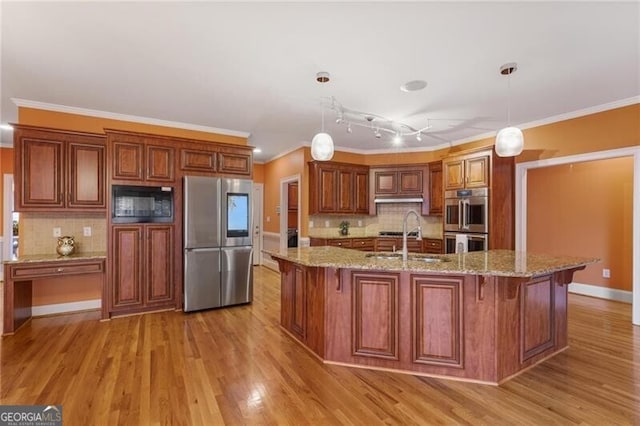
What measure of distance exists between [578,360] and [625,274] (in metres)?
2.94

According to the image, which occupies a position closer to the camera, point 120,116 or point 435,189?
point 120,116

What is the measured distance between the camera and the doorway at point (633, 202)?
12.3 feet

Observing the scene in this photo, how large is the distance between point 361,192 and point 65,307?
4.98 meters

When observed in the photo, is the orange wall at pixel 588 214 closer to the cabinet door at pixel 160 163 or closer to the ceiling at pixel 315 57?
the ceiling at pixel 315 57

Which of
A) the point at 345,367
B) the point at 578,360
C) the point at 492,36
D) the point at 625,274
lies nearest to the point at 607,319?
the point at 625,274

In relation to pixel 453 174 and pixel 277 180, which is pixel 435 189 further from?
pixel 277 180

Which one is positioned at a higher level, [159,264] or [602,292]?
[159,264]

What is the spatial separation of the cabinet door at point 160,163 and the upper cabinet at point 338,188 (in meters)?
2.49

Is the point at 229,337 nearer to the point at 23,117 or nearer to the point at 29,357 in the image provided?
the point at 29,357

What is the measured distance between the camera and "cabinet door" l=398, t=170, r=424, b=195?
6.16m

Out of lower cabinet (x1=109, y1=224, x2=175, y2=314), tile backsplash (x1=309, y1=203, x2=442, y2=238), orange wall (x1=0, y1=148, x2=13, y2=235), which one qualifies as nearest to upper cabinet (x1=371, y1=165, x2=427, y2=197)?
tile backsplash (x1=309, y1=203, x2=442, y2=238)

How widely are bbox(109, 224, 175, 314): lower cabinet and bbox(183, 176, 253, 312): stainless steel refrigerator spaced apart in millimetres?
306

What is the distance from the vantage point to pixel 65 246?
3.93 meters

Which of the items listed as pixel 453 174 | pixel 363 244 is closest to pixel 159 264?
pixel 363 244
